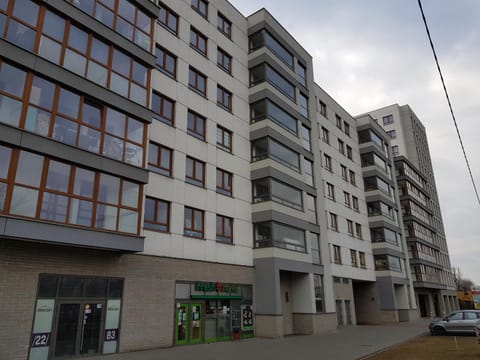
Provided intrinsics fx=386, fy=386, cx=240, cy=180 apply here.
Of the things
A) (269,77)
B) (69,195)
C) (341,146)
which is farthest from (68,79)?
(341,146)

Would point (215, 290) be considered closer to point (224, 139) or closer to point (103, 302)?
point (103, 302)

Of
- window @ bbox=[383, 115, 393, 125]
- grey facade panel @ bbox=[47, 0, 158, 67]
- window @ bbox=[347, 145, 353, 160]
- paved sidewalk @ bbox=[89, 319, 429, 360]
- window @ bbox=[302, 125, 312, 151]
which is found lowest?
paved sidewalk @ bbox=[89, 319, 429, 360]

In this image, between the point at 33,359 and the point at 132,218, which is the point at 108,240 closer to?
the point at 132,218

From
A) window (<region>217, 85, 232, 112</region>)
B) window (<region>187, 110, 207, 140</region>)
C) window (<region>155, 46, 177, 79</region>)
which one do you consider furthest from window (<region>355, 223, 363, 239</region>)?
window (<region>155, 46, 177, 79</region>)

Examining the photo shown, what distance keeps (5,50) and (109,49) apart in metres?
4.56

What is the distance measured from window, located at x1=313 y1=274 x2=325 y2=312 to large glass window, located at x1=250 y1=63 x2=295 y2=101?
13365 mm

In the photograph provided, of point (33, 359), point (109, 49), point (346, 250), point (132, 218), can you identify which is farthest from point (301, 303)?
point (109, 49)

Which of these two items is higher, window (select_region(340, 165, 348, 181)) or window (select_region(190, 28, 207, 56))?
window (select_region(190, 28, 207, 56))

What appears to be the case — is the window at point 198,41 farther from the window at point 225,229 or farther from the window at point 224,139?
the window at point 225,229

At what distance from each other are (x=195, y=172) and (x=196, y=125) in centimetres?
287

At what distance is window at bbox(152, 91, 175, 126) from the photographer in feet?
65.6

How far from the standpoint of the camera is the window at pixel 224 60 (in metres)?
25.3

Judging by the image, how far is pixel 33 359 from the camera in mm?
12766

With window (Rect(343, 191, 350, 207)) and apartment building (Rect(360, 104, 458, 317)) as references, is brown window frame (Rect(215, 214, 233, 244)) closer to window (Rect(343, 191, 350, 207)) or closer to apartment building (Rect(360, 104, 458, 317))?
window (Rect(343, 191, 350, 207))
